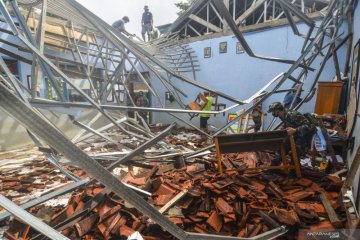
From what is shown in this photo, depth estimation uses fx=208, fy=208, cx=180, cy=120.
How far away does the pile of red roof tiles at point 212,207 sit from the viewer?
308 cm

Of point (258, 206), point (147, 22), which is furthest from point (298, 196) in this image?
point (147, 22)

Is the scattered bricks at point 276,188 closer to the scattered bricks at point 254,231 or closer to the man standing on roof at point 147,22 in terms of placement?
the scattered bricks at point 254,231

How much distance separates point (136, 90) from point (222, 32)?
6.59 meters

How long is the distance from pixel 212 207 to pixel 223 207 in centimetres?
21

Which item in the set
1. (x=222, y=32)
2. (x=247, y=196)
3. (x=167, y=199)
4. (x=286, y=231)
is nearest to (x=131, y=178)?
(x=167, y=199)

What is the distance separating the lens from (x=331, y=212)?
10.5ft

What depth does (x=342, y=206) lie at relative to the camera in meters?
3.26

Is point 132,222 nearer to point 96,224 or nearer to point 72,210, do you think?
point 96,224

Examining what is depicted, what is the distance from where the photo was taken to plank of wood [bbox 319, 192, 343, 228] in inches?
115

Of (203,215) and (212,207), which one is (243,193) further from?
(203,215)

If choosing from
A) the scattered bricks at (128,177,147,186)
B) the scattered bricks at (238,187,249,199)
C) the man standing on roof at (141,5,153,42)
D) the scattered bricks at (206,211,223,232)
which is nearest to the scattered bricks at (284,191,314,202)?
the scattered bricks at (238,187,249,199)

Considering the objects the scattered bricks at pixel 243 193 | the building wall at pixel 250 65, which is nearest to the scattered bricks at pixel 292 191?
the scattered bricks at pixel 243 193

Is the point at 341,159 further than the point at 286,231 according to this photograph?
Yes

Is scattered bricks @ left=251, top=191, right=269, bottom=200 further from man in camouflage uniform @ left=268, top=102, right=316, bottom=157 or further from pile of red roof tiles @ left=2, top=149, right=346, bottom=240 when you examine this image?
man in camouflage uniform @ left=268, top=102, right=316, bottom=157
